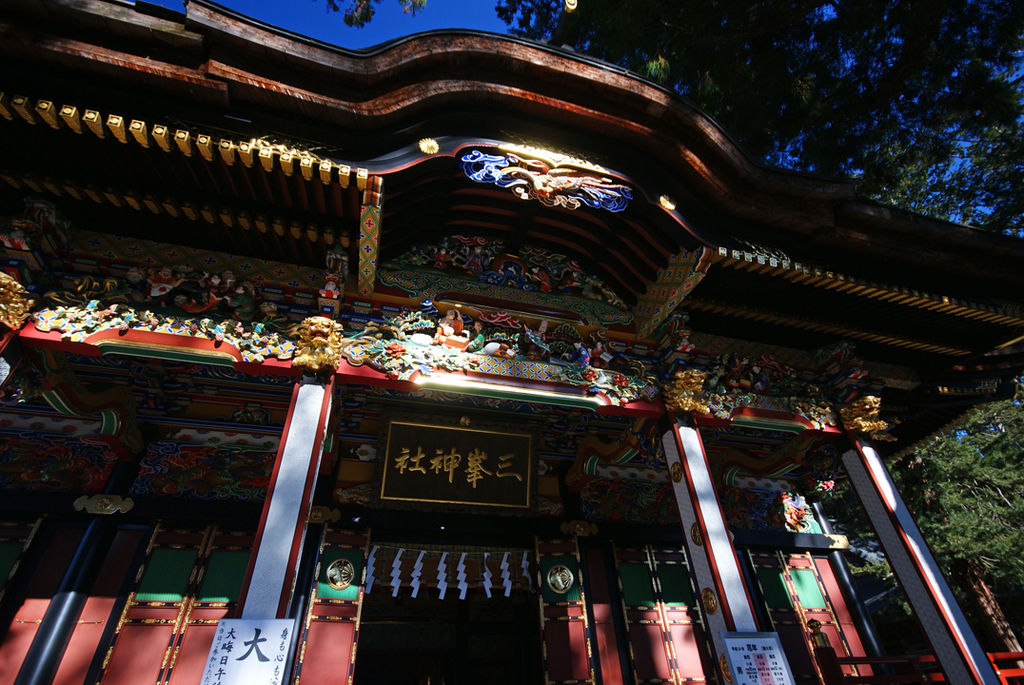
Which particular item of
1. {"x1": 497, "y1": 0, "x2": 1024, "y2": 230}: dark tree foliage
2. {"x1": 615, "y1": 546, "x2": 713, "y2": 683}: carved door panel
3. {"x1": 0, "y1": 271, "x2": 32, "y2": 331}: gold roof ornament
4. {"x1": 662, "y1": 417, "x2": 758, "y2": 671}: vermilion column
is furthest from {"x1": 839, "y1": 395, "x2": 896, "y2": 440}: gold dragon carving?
{"x1": 0, "y1": 271, "x2": 32, "y2": 331}: gold roof ornament

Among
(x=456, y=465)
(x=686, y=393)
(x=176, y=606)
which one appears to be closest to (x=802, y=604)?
(x=686, y=393)

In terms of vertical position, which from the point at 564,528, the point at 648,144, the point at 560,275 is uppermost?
the point at 648,144

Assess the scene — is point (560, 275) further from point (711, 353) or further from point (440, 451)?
point (440, 451)

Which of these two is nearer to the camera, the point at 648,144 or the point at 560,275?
the point at 648,144

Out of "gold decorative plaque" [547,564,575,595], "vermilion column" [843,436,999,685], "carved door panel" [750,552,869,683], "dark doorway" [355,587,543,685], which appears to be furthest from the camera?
"dark doorway" [355,587,543,685]

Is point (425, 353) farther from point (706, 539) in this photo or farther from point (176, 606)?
point (176, 606)

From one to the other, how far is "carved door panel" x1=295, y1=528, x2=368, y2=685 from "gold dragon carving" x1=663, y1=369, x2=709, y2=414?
4473mm

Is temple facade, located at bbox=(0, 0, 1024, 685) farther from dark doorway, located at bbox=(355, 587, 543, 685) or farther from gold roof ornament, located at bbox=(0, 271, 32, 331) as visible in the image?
dark doorway, located at bbox=(355, 587, 543, 685)

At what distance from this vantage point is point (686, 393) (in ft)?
19.0

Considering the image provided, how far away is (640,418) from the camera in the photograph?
6.16 m

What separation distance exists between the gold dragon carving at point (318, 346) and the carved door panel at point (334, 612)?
10.0ft

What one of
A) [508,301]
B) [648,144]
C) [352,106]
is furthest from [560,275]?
[352,106]

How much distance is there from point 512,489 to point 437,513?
3.72 feet

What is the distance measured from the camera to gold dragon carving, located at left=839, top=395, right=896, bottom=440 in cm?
636
